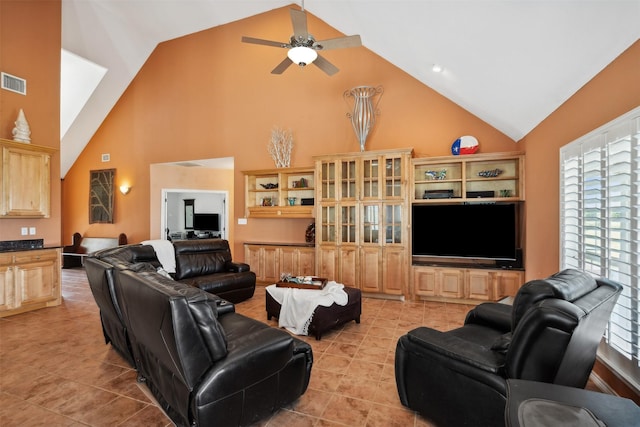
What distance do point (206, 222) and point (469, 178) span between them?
7.71m

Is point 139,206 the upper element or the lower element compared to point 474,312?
upper

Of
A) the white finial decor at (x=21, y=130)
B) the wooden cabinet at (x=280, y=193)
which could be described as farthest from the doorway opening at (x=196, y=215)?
the white finial decor at (x=21, y=130)

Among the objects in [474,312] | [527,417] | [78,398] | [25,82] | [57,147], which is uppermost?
[25,82]

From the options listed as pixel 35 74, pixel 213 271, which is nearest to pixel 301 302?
pixel 213 271

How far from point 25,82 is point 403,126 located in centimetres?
597

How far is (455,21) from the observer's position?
113 inches

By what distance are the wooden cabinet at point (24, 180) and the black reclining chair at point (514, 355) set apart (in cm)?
548

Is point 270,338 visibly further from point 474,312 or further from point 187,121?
point 187,121

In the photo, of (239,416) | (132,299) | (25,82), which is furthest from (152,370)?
(25,82)

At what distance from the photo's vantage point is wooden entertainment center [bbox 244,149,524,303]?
15.2 ft

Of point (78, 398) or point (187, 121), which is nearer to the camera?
point (78, 398)

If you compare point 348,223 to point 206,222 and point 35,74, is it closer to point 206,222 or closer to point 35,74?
point 35,74

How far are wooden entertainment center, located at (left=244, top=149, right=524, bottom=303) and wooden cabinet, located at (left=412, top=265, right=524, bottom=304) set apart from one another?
0.5 inches

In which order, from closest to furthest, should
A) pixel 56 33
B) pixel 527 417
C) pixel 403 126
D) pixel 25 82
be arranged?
pixel 527 417 → pixel 25 82 → pixel 56 33 → pixel 403 126
